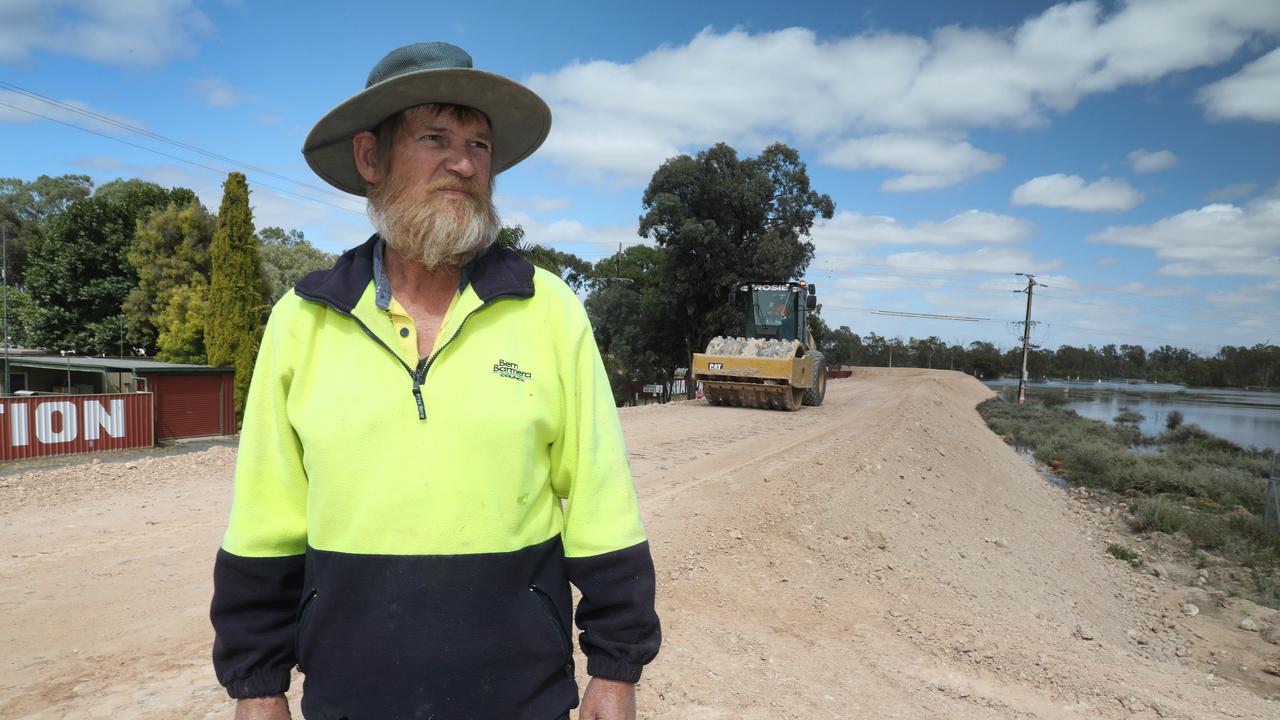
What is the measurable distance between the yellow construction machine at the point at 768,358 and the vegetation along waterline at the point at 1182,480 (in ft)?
23.3

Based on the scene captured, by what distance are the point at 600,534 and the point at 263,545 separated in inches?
29.0

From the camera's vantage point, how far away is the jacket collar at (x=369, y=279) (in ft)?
5.23

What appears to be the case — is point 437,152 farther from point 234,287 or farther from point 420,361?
point 234,287

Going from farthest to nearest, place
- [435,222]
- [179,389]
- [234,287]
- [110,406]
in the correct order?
[234,287] → [179,389] → [110,406] → [435,222]

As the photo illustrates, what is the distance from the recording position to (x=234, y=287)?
2197cm

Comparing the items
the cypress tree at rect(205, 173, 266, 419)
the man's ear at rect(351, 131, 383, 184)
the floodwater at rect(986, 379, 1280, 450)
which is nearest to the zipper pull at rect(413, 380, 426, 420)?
the man's ear at rect(351, 131, 383, 184)

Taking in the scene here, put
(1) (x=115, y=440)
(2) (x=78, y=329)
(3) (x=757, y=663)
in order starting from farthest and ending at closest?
(2) (x=78, y=329)
(1) (x=115, y=440)
(3) (x=757, y=663)

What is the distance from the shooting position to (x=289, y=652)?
5.25ft

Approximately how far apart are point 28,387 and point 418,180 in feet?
100

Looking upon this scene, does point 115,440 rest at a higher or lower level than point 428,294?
lower

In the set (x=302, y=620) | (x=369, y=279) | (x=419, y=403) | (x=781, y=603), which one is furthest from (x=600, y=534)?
(x=781, y=603)

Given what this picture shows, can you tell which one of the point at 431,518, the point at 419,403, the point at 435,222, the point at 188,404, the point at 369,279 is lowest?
the point at 188,404

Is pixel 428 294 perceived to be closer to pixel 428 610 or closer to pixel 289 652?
pixel 428 610

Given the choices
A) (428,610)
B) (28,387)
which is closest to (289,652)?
(428,610)
